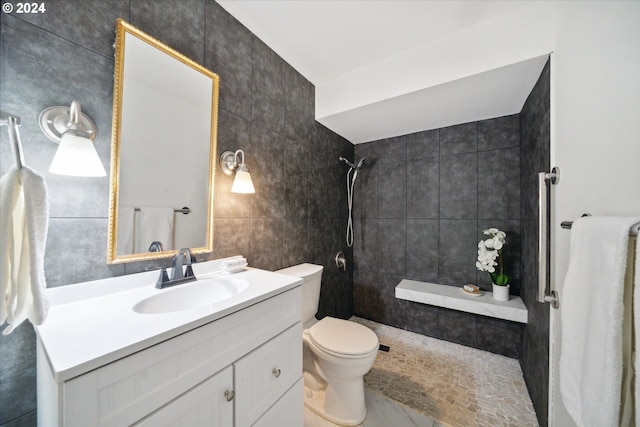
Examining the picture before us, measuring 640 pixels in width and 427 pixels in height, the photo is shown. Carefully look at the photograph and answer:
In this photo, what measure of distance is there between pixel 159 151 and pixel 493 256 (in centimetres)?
239

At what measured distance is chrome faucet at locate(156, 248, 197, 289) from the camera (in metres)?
0.93

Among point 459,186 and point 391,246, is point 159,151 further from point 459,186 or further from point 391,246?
point 459,186

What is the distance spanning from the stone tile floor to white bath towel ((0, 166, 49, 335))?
1783 millimetres

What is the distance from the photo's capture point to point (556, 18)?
1.14 meters

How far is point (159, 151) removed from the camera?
1.02 m

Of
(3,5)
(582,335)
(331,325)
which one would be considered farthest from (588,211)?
(3,5)

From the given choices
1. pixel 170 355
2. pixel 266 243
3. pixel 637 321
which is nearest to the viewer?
pixel 637 321

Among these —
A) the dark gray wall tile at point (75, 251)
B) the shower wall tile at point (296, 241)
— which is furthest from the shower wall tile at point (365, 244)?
the dark gray wall tile at point (75, 251)

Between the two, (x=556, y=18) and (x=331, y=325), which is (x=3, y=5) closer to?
(x=331, y=325)

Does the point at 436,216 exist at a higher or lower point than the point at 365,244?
higher

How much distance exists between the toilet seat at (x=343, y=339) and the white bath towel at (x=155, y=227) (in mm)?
996

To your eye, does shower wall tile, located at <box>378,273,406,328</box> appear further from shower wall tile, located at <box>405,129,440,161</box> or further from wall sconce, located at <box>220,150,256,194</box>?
wall sconce, located at <box>220,150,256,194</box>

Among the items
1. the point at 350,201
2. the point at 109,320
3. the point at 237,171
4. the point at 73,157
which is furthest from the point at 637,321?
the point at 350,201

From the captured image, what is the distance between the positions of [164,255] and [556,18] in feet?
7.54
